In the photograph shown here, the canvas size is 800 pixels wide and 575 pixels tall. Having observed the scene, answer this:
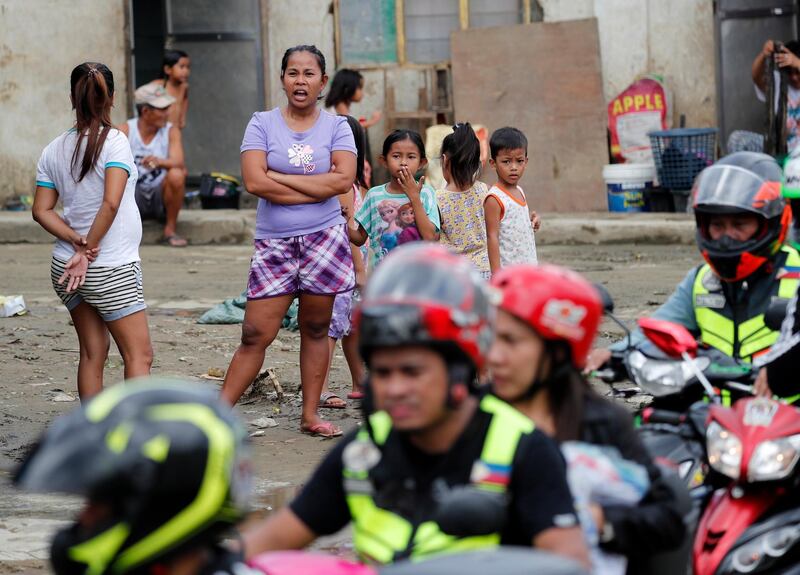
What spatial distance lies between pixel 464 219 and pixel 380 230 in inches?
17.0

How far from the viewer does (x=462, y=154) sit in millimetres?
7480

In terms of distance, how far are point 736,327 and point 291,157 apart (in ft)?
9.26

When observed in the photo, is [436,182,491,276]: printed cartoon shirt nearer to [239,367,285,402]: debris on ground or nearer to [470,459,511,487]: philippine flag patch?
[239,367,285,402]: debris on ground

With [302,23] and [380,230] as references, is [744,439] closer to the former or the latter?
[380,230]

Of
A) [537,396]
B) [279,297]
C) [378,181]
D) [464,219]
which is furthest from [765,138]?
[537,396]

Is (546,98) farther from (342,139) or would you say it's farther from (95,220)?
(95,220)

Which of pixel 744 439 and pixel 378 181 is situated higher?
pixel 378 181

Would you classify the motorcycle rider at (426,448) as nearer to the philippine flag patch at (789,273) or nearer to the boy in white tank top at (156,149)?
the philippine flag patch at (789,273)

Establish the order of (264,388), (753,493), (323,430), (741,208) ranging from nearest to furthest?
(753,493)
(741,208)
(323,430)
(264,388)

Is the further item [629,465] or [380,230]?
[380,230]

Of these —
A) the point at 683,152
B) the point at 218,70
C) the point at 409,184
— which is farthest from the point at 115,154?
the point at 218,70

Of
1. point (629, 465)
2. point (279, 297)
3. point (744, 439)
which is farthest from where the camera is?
point (279, 297)

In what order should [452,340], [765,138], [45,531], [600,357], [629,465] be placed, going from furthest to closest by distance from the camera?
[765,138]
[45,531]
[600,357]
[629,465]
[452,340]

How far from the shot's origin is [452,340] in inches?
106
